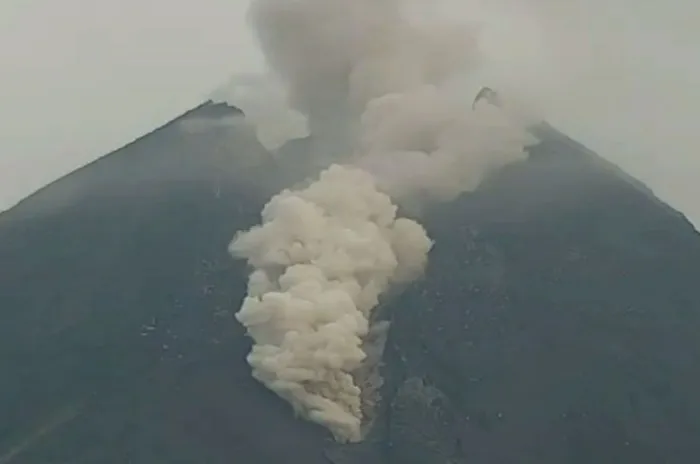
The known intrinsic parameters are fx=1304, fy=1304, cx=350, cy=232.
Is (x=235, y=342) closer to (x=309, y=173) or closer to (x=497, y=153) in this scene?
(x=309, y=173)

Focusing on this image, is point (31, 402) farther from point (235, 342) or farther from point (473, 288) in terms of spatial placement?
point (473, 288)

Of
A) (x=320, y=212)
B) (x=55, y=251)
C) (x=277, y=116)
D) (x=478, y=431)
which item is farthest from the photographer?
(x=277, y=116)

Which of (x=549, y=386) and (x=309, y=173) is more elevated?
(x=309, y=173)

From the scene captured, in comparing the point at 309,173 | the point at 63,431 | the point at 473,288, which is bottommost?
the point at 473,288

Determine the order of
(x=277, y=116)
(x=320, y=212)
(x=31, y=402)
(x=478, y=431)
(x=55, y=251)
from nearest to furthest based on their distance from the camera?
1. (x=478, y=431)
2. (x=31, y=402)
3. (x=320, y=212)
4. (x=55, y=251)
5. (x=277, y=116)

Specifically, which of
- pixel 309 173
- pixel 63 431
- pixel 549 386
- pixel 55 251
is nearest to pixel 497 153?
pixel 309 173

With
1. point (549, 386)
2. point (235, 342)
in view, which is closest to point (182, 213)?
point (235, 342)

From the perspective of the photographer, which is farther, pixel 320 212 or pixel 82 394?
pixel 320 212
